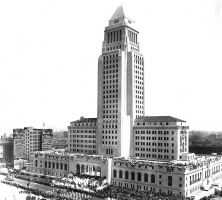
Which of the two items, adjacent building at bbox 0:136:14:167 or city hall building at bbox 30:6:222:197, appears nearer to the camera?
city hall building at bbox 30:6:222:197

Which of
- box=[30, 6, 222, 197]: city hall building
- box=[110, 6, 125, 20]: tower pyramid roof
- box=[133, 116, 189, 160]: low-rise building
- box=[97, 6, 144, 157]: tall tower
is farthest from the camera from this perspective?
box=[110, 6, 125, 20]: tower pyramid roof

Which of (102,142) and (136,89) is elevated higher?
(136,89)

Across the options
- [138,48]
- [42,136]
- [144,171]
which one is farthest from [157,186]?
[42,136]

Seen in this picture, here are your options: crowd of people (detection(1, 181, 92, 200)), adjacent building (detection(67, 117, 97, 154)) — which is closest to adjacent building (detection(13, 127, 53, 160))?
adjacent building (detection(67, 117, 97, 154))

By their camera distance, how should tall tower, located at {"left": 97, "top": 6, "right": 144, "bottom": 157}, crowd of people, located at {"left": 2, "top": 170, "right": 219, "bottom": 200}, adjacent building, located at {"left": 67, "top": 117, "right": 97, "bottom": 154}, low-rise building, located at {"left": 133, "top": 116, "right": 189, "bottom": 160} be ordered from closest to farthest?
crowd of people, located at {"left": 2, "top": 170, "right": 219, "bottom": 200} → low-rise building, located at {"left": 133, "top": 116, "right": 189, "bottom": 160} → tall tower, located at {"left": 97, "top": 6, "right": 144, "bottom": 157} → adjacent building, located at {"left": 67, "top": 117, "right": 97, "bottom": 154}

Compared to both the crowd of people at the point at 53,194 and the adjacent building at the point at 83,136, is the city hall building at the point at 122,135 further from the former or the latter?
the crowd of people at the point at 53,194

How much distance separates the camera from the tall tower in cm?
8656

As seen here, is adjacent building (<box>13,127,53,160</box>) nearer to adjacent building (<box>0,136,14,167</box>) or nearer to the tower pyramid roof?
Answer: adjacent building (<box>0,136,14,167</box>)

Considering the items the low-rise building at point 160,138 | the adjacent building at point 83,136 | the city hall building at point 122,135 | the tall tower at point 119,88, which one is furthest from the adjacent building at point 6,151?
the low-rise building at point 160,138

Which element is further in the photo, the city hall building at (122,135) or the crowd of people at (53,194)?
the city hall building at (122,135)

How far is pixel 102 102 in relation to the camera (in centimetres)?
9144

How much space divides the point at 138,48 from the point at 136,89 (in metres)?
15.7

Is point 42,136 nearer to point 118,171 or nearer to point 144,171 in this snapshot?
point 118,171

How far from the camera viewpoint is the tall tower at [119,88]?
86.6 meters
